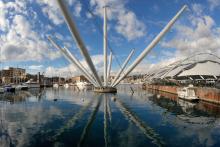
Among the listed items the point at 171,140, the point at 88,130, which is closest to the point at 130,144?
the point at 171,140

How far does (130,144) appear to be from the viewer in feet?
60.3

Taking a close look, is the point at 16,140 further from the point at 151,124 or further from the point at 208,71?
the point at 208,71

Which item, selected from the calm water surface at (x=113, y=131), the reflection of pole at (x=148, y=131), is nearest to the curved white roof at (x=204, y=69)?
the calm water surface at (x=113, y=131)

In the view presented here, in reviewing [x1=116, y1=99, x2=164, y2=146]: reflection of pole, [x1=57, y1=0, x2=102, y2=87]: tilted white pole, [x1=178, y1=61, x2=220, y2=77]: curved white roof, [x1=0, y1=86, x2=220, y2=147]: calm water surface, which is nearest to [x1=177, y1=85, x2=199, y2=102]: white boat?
[x1=0, y1=86, x2=220, y2=147]: calm water surface

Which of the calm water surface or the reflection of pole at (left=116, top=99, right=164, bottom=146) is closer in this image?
the calm water surface

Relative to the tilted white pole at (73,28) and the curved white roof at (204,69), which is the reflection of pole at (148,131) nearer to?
the tilted white pole at (73,28)

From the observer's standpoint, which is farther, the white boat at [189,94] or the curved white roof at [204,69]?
the curved white roof at [204,69]

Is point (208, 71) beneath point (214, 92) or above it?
above

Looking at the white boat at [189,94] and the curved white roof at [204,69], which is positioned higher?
the curved white roof at [204,69]

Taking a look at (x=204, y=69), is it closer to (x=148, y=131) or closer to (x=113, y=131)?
(x=148, y=131)

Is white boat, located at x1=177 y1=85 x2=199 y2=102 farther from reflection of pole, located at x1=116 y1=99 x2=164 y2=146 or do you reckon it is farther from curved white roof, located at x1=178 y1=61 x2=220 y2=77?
curved white roof, located at x1=178 y1=61 x2=220 y2=77

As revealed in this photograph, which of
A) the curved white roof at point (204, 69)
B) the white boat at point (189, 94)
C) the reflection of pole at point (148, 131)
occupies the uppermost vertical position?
the curved white roof at point (204, 69)

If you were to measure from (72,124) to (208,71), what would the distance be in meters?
67.2

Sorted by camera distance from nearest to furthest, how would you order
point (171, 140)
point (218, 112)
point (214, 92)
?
point (171, 140) → point (218, 112) → point (214, 92)
